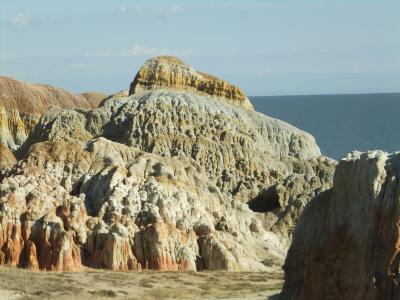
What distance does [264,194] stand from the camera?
75.8 meters

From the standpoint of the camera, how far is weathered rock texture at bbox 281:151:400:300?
89.4ft

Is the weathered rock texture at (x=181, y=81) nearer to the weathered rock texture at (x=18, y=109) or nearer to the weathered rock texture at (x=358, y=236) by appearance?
the weathered rock texture at (x=18, y=109)

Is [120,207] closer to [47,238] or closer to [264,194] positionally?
[47,238]

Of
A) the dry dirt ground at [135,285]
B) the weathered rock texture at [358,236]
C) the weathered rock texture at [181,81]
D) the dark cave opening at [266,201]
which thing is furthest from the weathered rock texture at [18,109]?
the weathered rock texture at [358,236]

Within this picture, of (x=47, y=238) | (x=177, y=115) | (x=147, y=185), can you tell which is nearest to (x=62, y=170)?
(x=147, y=185)

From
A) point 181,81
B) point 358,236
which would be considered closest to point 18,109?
point 181,81

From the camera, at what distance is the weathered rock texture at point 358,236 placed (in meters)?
27.2

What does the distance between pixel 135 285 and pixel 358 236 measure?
19.4m

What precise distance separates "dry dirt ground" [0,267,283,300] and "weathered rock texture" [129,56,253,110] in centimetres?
4495

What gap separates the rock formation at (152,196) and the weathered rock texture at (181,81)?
7852 millimetres

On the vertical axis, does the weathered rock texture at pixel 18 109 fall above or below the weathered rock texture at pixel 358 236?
above

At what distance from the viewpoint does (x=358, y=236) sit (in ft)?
92.8

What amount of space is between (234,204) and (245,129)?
2449cm

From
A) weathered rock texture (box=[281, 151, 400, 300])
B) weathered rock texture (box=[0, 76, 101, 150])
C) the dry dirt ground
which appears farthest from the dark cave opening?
weathered rock texture (box=[0, 76, 101, 150])
